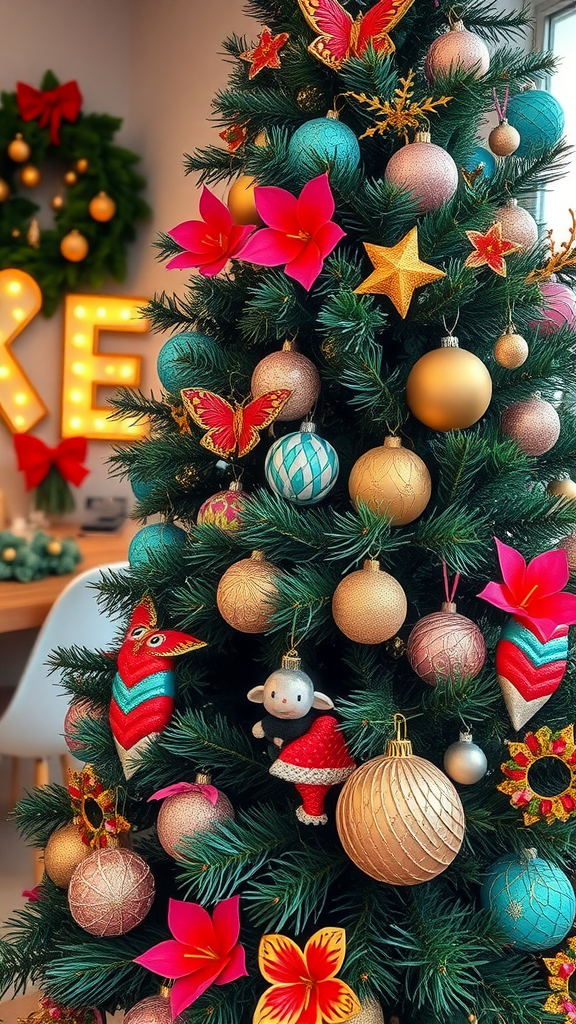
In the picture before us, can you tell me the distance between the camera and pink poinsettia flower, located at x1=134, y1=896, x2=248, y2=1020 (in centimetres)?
57

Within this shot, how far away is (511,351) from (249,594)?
274 mm

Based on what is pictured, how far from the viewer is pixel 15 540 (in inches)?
77.3

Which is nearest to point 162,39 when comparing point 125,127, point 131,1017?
point 125,127

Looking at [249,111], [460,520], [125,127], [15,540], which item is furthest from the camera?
[125,127]

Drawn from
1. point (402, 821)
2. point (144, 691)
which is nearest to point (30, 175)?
point (144, 691)

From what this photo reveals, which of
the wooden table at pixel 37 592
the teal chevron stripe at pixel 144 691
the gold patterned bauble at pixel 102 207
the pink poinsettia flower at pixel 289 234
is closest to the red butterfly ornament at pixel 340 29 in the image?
the pink poinsettia flower at pixel 289 234

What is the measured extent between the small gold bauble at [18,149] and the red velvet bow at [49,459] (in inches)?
31.1

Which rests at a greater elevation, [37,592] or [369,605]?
[369,605]

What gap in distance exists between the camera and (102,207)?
2393mm

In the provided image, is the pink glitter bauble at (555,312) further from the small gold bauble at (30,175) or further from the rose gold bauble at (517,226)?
the small gold bauble at (30,175)

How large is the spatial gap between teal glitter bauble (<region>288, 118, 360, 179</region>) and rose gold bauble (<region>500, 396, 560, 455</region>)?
0.78ft

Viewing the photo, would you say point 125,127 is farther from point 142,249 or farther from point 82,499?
point 82,499

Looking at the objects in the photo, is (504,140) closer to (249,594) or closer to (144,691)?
(249,594)

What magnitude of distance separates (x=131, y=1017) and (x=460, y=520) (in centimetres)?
44
